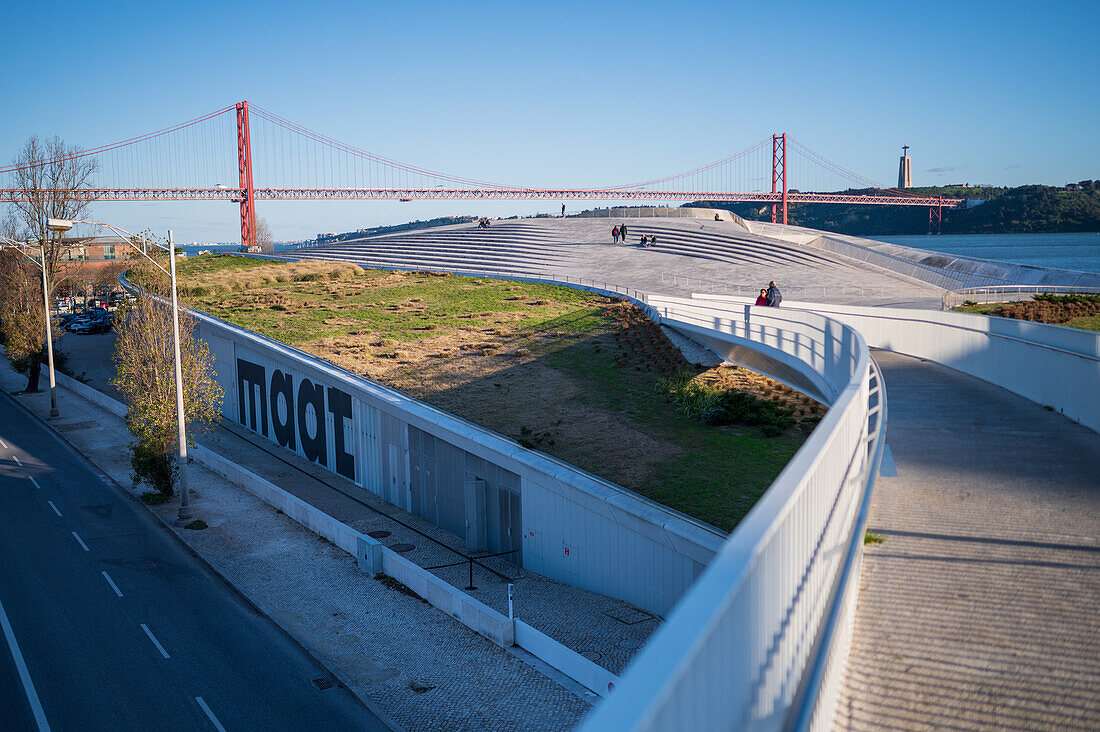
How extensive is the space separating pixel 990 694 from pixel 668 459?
14.0 m

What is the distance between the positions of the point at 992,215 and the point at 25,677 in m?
141

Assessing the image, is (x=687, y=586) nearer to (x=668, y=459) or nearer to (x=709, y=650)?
(x=668, y=459)

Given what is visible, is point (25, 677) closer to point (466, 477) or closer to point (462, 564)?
point (462, 564)

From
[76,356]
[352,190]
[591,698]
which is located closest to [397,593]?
[591,698]

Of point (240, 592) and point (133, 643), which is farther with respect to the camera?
point (240, 592)

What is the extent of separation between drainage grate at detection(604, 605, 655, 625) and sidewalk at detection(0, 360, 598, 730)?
2.08 m

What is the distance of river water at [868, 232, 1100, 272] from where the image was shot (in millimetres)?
88000

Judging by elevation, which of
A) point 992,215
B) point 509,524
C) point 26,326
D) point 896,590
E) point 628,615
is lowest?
point 628,615

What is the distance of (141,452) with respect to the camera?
23.3 meters

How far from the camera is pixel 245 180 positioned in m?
82.1

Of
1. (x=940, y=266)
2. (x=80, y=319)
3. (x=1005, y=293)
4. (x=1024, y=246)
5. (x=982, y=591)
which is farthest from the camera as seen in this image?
(x=1024, y=246)

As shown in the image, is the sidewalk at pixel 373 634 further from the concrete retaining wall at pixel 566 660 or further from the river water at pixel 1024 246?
the river water at pixel 1024 246

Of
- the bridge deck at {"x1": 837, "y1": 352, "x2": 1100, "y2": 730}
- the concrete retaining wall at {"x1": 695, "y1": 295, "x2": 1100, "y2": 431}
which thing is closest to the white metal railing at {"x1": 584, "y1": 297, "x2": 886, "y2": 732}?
the bridge deck at {"x1": 837, "y1": 352, "x2": 1100, "y2": 730}

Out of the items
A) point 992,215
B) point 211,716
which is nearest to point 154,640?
point 211,716
